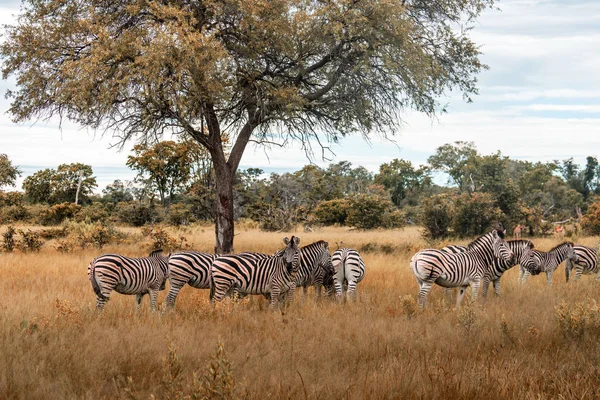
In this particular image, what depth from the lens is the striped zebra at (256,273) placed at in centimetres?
923

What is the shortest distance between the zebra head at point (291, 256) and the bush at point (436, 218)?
2187cm

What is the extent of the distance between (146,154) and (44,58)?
25.0 meters

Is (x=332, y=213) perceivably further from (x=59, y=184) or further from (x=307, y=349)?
(x=307, y=349)

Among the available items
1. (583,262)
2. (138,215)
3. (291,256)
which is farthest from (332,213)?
(291,256)

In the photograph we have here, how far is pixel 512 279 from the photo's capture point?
14.6 m

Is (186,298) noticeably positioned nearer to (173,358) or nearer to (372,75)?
(173,358)

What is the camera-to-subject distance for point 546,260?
43.3 ft

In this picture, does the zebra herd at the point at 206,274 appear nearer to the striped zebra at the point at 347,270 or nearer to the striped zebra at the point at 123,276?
the striped zebra at the point at 123,276

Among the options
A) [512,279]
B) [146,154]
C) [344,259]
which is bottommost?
[512,279]

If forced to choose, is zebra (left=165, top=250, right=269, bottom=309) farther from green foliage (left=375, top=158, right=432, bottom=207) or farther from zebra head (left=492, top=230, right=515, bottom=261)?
green foliage (left=375, top=158, right=432, bottom=207)

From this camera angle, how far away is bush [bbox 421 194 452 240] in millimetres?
29984

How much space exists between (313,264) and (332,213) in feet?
115

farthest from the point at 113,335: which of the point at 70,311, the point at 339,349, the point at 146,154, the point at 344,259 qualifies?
the point at 146,154

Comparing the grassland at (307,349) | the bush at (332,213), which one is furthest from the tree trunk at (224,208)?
the bush at (332,213)
